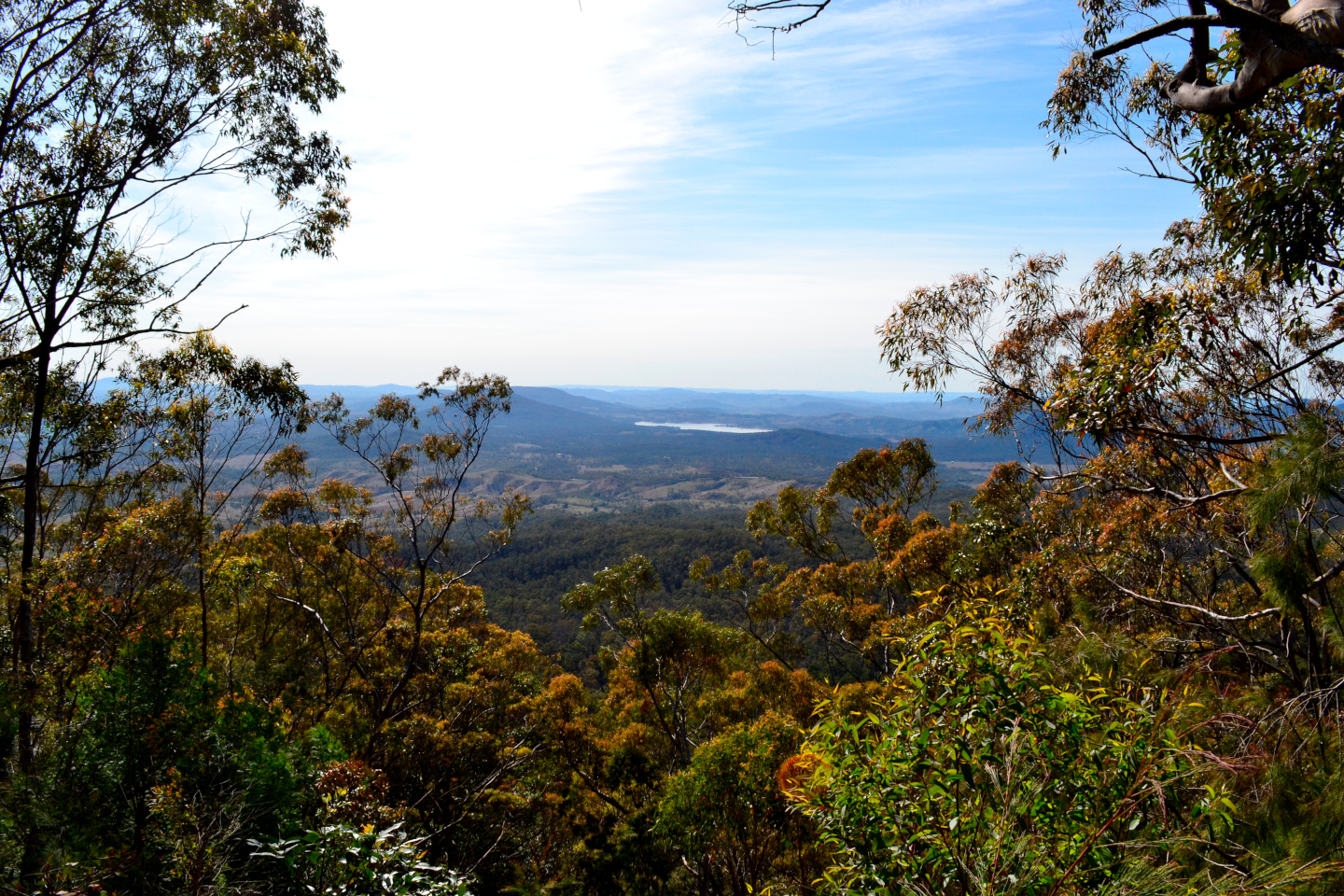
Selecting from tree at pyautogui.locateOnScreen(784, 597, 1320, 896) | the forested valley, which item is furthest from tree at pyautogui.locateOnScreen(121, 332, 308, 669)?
tree at pyautogui.locateOnScreen(784, 597, 1320, 896)

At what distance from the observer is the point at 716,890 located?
7.72 metres

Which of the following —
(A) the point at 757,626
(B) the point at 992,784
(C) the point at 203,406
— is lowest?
(A) the point at 757,626

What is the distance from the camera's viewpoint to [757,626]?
15062 millimetres

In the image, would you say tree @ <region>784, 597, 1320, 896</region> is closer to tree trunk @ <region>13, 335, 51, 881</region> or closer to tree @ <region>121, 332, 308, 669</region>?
→ tree trunk @ <region>13, 335, 51, 881</region>

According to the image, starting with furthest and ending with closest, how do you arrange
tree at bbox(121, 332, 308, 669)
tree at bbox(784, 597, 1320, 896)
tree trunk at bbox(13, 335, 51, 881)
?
tree at bbox(121, 332, 308, 669) < tree trunk at bbox(13, 335, 51, 881) < tree at bbox(784, 597, 1320, 896)

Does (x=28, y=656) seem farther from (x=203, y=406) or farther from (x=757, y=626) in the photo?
(x=757, y=626)

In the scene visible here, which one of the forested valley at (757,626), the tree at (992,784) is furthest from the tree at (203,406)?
the tree at (992,784)

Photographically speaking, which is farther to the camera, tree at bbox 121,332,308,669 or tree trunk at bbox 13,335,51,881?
tree at bbox 121,332,308,669

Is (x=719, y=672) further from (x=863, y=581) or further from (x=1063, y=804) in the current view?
(x=1063, y=804)

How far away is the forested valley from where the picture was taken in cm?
250

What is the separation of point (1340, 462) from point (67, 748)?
7819 millimetres

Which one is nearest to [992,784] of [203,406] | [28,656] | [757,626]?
[28,656]

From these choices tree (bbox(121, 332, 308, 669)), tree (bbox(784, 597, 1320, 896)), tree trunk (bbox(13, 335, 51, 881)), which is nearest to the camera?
tree (bbox(784, 597, 1320, 896))

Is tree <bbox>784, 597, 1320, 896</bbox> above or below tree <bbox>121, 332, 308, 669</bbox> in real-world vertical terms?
below
